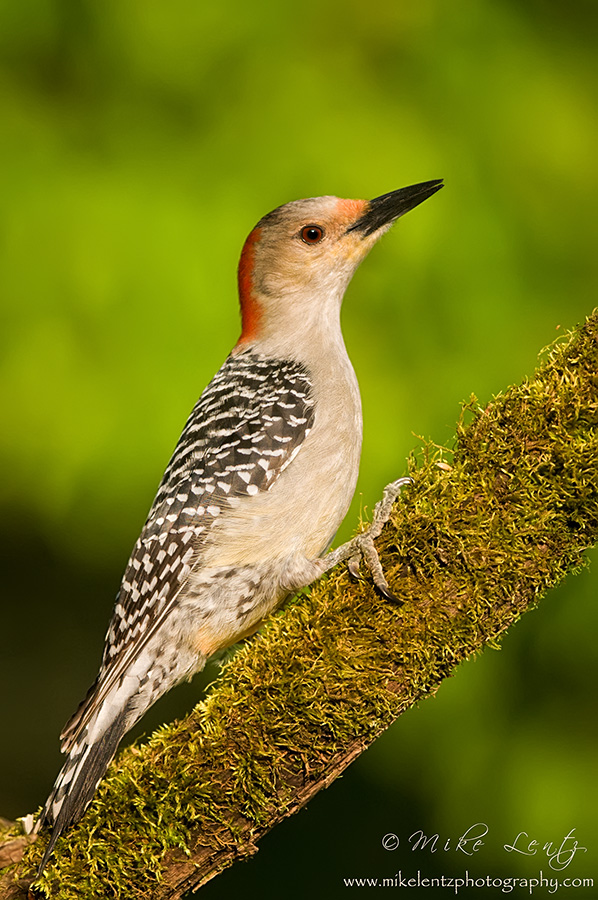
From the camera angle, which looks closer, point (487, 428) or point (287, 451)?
point (487, 428)

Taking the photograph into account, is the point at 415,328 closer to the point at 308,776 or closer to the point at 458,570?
the point at 458,570

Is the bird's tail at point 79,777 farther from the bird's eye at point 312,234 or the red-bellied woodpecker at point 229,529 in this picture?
the bird's eye at point 312,234

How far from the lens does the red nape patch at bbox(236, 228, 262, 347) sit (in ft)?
11.9

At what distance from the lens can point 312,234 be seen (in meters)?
3.54

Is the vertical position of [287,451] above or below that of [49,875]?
above

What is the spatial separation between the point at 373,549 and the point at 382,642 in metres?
0.24

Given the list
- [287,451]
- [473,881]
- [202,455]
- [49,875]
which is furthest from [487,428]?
[473,881]

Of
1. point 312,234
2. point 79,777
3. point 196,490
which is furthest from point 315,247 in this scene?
point 79,777

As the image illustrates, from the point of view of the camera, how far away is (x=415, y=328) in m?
4.09

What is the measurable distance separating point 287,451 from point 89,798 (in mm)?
1257

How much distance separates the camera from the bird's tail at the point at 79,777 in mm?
2377

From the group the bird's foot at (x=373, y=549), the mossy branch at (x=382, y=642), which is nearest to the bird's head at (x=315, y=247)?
the bird's foot at (x=373, y=549)

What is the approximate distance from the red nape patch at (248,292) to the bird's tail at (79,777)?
1604mm

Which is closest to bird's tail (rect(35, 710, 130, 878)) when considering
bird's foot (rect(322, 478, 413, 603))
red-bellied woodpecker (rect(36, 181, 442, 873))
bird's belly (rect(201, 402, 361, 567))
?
red-bellied woodpecker (rect(36, 181, 442, 873))
